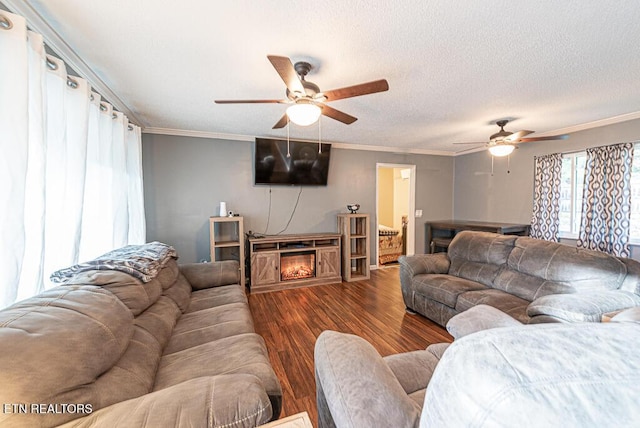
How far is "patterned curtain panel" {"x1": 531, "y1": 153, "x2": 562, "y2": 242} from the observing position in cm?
381

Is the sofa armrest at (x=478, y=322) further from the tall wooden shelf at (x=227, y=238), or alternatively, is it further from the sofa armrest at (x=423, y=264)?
the tall wooden shelf at (x=227, y=238)

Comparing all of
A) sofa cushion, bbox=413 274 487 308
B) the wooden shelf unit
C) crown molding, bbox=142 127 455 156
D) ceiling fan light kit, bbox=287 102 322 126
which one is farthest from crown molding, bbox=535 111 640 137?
ceiling fan light kit, bbox=287 102 322 126

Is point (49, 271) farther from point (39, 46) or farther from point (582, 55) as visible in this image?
point (582, 55)

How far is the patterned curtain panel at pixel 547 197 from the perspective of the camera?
3807 millimetres

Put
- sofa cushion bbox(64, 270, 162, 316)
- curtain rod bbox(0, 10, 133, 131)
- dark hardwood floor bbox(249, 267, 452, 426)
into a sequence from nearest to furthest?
curtain rod bbox(0, 10, 133, 131) < sofa cushion bbox(64, 270, 162, 316) < dark hardwood floor bbox(249, 267, 452, 426)

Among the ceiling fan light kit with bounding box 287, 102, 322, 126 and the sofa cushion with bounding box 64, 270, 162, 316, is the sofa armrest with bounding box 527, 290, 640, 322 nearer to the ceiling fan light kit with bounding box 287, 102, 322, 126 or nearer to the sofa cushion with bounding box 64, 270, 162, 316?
the ceiling fan light kit with bounding box 287, 102, 322, 126

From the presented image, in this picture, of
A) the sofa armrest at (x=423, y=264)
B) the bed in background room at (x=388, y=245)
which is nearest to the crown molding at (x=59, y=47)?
the sofa armrest at (x=423, y=264)

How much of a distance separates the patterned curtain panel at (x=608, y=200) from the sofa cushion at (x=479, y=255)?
5.76 ft

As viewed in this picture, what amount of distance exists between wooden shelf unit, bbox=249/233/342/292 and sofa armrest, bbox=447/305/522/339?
2.84 m

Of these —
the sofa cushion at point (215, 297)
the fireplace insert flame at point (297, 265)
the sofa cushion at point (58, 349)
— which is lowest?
the fireplace insert flame at point (297, 265)

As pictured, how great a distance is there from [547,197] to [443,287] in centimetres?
293

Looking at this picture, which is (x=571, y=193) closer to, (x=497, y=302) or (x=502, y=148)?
(x=502, y=148)

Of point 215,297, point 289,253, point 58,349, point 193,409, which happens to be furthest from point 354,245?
point 58,349

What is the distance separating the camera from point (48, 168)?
1535 mm
